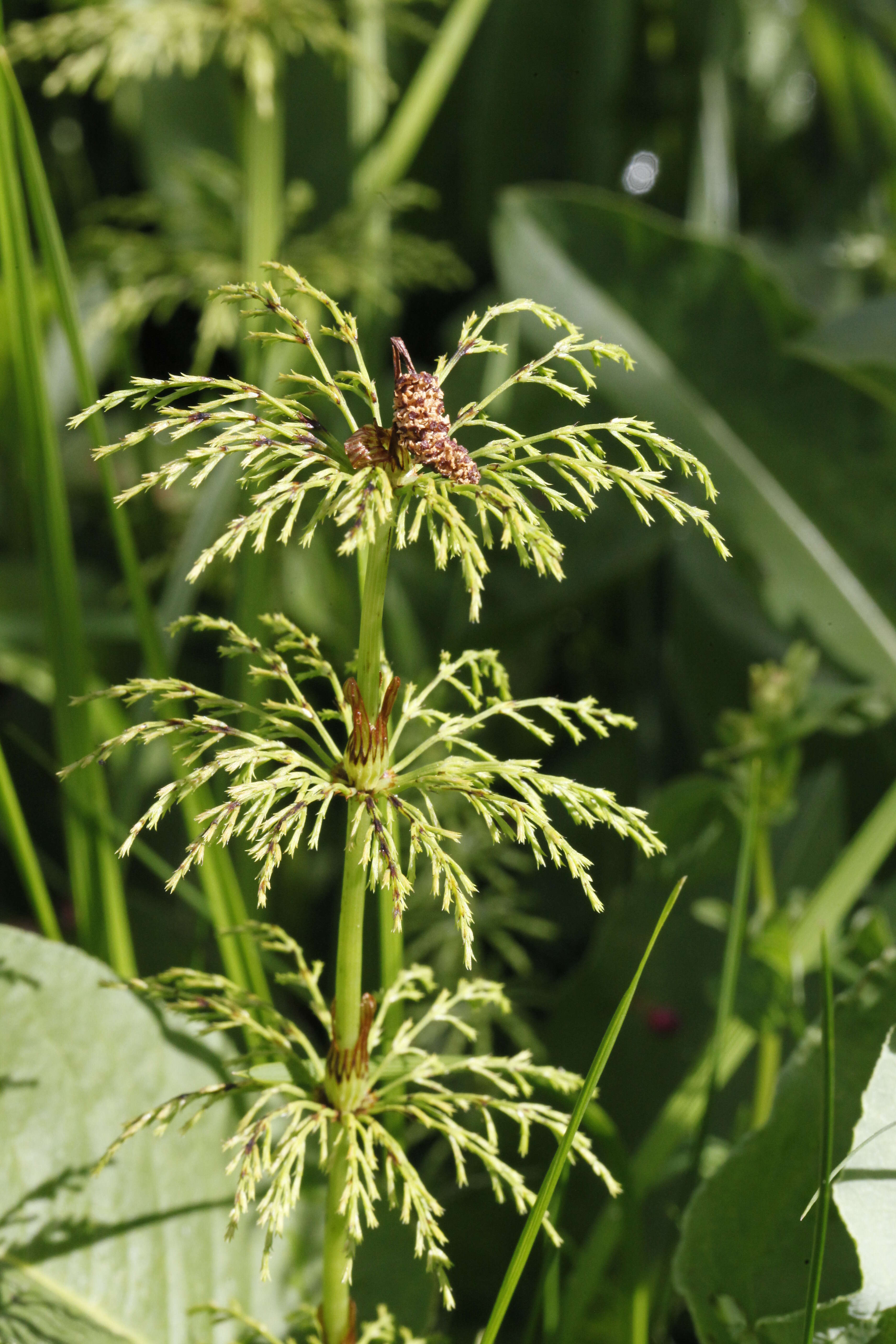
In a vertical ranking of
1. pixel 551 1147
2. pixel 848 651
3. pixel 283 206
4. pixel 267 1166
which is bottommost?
pixel 551 1147

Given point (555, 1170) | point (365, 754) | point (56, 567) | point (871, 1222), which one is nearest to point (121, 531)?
point (56, 567)

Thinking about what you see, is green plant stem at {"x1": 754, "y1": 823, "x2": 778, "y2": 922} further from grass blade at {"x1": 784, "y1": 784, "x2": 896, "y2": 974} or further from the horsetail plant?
the horsetail plant

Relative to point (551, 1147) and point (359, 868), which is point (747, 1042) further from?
point (359, 868)

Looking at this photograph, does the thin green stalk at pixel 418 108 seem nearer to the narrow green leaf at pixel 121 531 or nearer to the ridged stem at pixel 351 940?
the narrow green leaf at pixel 121 531

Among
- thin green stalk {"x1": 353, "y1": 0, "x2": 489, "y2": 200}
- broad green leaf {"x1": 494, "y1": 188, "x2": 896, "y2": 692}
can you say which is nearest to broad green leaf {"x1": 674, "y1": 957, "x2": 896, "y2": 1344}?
broad green leaf {"x1": 494, "y1": 188, "x2": 896, "y2": 692}

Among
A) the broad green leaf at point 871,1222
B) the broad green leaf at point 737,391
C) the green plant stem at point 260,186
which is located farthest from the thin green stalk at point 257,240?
the broad green leaf at point 871,1222

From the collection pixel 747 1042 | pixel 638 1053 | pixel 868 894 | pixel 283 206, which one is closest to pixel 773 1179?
pixel 747 1042
